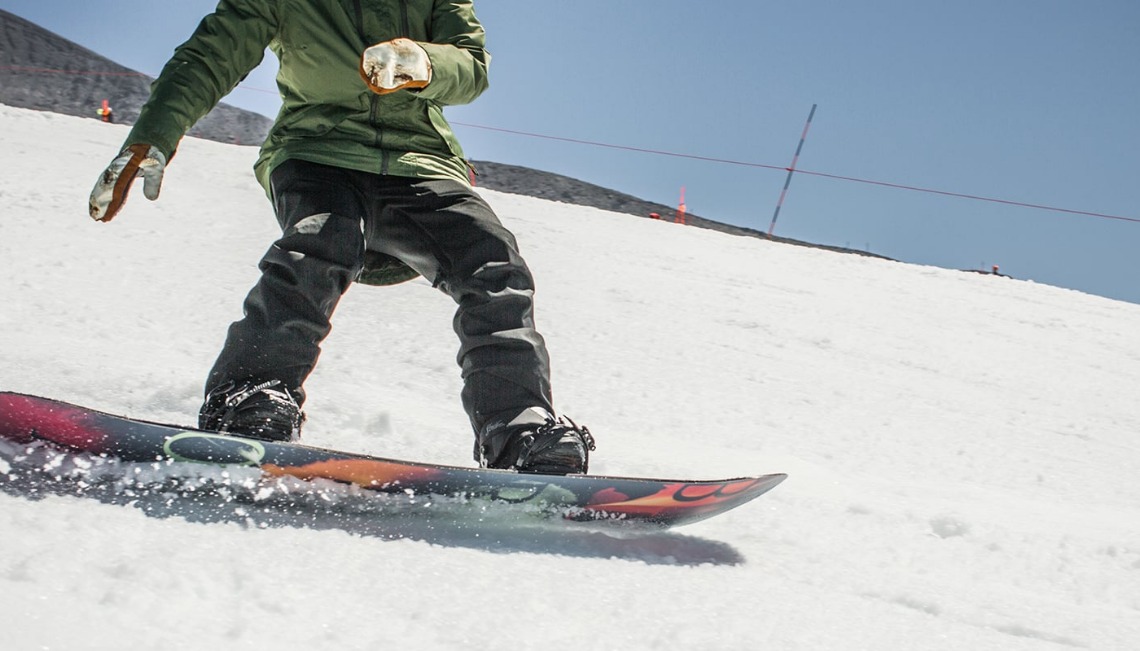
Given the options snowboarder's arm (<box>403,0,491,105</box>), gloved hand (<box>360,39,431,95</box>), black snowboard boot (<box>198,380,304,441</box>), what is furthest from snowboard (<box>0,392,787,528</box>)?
snowboarder's arm (<box>403,0,491,105</box>)

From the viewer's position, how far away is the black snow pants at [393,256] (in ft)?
6.14

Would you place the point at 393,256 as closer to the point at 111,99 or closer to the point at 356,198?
the point at 356,198

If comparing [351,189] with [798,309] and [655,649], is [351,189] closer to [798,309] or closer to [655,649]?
[655,649]

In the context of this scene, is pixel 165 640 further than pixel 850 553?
No

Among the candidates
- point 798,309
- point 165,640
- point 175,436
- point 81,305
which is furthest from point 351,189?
point 798,309

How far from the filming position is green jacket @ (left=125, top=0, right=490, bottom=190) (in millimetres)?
2143

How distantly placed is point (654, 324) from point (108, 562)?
3.71 m

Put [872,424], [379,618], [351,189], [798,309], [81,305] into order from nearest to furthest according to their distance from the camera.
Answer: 1. [379,618]
2. [351,189]
3. [81,305]
4. [872,424]
5. [798,309]

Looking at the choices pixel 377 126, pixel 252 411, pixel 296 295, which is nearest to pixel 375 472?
pixel 252 411

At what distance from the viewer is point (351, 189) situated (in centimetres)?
213

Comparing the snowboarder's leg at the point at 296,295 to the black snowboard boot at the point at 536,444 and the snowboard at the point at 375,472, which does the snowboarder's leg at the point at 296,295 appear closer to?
the snowboard at the point at 375,472

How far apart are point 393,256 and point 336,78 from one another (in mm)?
451

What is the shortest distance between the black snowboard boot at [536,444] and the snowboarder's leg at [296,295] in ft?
1.37

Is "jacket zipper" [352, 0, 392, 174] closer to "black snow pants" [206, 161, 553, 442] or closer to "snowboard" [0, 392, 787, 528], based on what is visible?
"black snow pants" [206, 161, 553, 442]
